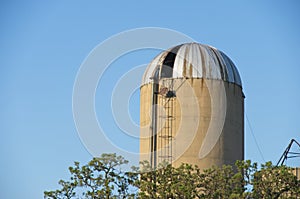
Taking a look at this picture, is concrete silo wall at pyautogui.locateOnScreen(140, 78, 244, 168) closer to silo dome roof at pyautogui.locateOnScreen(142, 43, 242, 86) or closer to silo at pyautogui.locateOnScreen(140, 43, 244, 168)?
silo at pyautogui.locateOnScreen(140, 43, 244, 168)

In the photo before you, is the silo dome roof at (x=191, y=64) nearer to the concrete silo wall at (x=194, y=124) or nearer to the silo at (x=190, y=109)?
the silo at (x=190, y=109)

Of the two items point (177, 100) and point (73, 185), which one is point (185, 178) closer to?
point (73, 185)

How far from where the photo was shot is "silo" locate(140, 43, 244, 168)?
143 feet

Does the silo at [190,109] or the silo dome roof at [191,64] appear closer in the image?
the silo at [190,109]

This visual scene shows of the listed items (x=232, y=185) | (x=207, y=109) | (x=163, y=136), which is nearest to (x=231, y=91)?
(x=207, y=109)

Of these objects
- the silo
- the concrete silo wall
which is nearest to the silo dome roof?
the silo

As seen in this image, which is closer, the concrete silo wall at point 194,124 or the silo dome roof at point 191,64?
the concrete silo wall at point 194,124

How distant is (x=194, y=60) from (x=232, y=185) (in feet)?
41.5

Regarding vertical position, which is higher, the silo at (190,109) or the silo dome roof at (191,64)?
the silo dome roof at (191,64)

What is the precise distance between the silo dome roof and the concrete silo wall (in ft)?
1.36

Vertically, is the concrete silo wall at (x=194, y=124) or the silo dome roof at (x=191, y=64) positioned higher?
the silo dome roof at (x=191, y=64)

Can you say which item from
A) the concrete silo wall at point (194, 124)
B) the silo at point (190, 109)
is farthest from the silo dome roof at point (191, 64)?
the concrete silo wall at point (194, 124)

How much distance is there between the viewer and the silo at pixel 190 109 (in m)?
43.5

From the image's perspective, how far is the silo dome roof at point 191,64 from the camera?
44.7 meters
